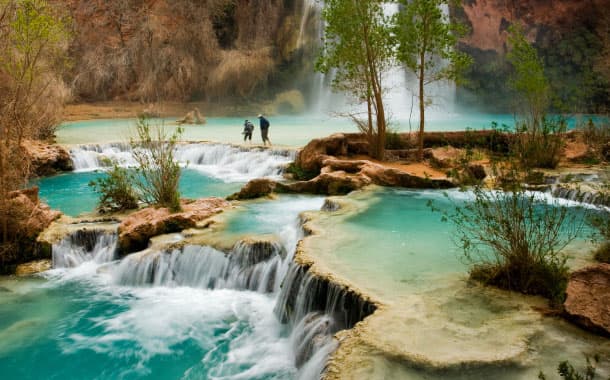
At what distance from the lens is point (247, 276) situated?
7922 millimetres

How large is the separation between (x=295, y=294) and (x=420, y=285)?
1584 millimetres

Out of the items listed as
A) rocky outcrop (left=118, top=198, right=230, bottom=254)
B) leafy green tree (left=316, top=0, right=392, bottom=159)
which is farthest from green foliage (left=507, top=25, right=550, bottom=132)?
rocky outcrop (left=118, top=198, right=230, bottom=254)

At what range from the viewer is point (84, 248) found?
9375mm

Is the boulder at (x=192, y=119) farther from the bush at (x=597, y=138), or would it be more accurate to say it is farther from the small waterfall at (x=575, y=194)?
the small waterfall at (x=575, y=194)

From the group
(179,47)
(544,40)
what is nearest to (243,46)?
(179,47)

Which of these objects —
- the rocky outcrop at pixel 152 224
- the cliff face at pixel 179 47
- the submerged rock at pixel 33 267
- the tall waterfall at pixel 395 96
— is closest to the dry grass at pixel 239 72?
the cliff face at pixel 179 47

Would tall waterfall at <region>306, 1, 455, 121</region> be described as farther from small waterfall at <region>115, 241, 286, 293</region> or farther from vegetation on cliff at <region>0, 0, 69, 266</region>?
small waterfall at <region>115, 241, 286, 293</region>

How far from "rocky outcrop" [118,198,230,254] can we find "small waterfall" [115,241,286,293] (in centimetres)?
46

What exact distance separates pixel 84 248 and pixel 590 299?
8.12 metres

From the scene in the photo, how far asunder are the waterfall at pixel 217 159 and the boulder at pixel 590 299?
11509 mm

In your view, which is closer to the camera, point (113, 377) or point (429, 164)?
point (113, 377)

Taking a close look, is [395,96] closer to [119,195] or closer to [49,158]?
[49,158]

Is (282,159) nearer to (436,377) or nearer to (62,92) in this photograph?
(62,92)

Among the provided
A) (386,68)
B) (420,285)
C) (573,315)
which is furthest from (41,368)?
(386,68)
